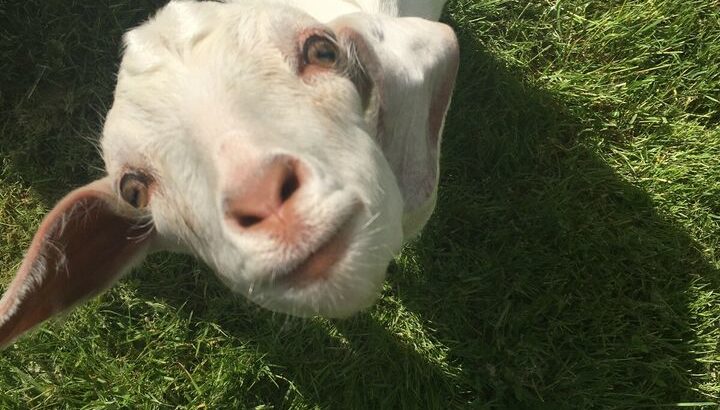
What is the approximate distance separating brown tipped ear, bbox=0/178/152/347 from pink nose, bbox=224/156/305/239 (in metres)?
1.09

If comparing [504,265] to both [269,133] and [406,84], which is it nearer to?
[406,84]

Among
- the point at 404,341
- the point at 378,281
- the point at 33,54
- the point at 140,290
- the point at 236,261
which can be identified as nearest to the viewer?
the point at 236,261

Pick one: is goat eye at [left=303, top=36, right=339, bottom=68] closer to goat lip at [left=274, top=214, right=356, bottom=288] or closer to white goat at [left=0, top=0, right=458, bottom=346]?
white goat at [left=0, top=0, right=458, bottom=346]

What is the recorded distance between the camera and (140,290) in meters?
5.96

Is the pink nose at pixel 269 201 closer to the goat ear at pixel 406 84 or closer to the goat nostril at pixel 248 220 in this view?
the goat nostril at pixel 248 220

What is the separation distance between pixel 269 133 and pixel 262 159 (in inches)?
6.5

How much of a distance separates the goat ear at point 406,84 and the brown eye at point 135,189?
3.45ft

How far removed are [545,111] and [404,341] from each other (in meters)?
2.16

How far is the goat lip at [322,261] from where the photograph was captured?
2.63 meters

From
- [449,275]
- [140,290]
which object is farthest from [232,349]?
[449,275]

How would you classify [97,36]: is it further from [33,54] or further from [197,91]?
[197,91]

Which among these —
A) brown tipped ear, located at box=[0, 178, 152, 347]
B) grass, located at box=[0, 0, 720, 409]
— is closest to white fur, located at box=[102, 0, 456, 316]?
brown tipped ear, located at box=[0, 178, 152, 347]

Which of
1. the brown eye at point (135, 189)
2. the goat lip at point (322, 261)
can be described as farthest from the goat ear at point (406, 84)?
the brown eye at point (135, 189)

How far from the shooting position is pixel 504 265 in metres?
5.64
